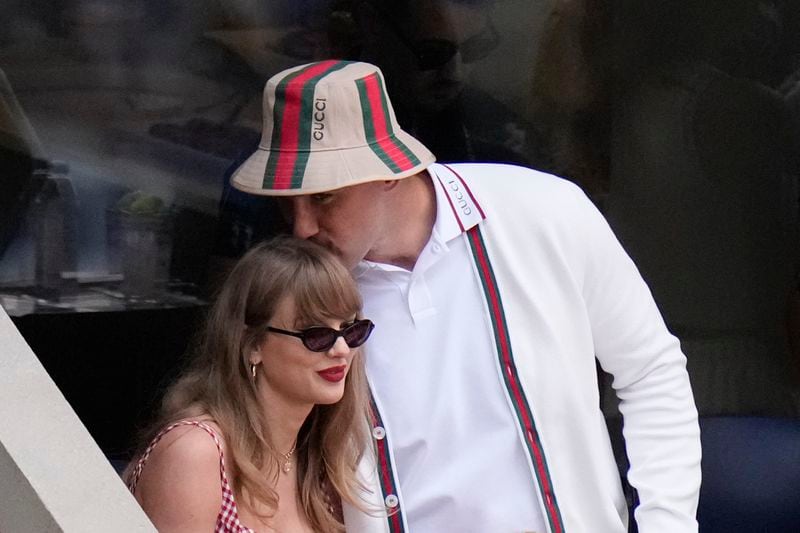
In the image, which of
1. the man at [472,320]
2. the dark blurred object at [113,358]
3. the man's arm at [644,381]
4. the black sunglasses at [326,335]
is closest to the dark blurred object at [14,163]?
the dark blurred object at [113,358]

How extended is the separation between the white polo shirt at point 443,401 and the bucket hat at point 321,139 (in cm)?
20

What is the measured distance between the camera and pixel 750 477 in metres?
3.45

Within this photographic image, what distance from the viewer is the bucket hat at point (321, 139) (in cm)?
245

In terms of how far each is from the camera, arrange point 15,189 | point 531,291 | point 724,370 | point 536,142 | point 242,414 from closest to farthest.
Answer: point 242,414 < point 531,291 < point 15,189 < point 536,142 < point 724,370

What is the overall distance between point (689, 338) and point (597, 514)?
141 cm

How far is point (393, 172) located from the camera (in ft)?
8.20

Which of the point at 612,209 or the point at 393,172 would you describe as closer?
the point at 393,172

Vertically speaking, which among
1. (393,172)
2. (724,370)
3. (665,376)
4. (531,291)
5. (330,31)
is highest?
(330,31)

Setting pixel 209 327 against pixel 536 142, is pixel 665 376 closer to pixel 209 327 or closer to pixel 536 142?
pixel 209 327

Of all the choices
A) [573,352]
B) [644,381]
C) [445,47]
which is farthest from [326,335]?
[445,47]

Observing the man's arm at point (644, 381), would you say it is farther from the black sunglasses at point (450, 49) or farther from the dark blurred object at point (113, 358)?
the dark blurred object at point (113, 358)

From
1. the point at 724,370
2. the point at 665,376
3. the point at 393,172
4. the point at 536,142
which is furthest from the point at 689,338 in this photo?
the point at 393,172

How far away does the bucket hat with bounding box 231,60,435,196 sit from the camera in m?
2.45

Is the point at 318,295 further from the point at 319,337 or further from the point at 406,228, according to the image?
the point at 406,228
